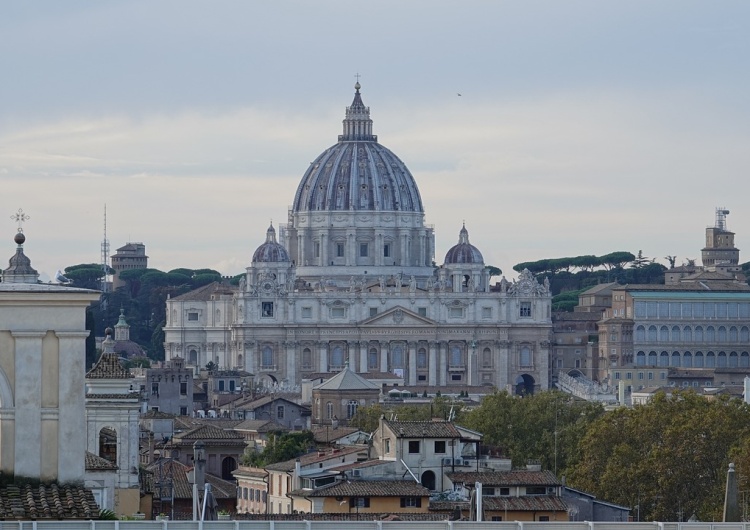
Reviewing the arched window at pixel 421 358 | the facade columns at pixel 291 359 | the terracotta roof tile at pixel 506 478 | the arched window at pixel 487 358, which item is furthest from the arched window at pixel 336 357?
the terracotta roof tile at pixel 506 478

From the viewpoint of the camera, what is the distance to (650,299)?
19475cm

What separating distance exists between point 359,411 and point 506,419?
20.0m

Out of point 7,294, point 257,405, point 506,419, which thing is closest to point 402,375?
point 257,405

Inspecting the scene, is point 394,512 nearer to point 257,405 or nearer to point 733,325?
point 257,405

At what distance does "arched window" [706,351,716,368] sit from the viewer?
195 m

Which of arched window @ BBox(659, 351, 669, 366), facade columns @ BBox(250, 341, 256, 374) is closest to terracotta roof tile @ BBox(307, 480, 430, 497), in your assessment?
arched window @ BBox(659, 351, 669, 366)

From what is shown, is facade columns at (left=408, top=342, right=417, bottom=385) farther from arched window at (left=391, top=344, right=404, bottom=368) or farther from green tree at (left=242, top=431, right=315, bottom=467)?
green tree at (left=242, top=431, right=315, bottom=467)

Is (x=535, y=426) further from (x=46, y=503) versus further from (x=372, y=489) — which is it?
(x=46, y=503)

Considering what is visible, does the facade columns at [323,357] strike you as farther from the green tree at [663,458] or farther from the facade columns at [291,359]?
the green tree at [663,458]

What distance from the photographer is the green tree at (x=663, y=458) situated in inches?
2594

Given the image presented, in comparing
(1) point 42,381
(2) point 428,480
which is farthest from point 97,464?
(2) point 428,480

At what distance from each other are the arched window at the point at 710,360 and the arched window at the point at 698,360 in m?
0.37

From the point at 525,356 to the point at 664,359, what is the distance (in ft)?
31.7

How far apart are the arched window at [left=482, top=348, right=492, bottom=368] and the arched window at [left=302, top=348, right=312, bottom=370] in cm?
1157
